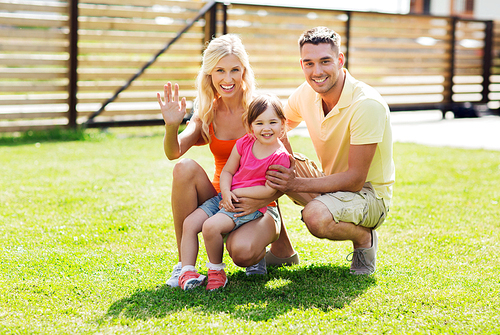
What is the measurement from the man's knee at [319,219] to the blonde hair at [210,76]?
734 millimetres

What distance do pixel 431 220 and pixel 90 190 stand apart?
2.89 meters

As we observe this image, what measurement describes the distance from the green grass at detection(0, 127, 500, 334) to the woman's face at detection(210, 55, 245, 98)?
1029mm

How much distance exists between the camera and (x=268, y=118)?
2.89m

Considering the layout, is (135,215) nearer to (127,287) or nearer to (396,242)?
(127,287)

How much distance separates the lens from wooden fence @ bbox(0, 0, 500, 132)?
7.63 m

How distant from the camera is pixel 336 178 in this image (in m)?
2.97

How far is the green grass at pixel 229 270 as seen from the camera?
2482 mm

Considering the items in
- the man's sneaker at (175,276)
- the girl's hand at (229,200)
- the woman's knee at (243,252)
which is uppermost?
the girl's hand at (229,200)

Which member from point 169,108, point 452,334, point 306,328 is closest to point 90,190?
point 169,108

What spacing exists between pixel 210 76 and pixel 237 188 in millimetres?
732

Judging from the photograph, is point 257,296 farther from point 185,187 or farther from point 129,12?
point 129,12

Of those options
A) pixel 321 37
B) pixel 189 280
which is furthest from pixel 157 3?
pixel 189 280

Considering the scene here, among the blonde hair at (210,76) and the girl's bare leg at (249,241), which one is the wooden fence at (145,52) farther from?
the girl's bare leg at (249,241)

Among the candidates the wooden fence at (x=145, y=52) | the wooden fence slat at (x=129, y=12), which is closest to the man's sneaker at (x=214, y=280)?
the wooden fence at (x=145, y=52)
